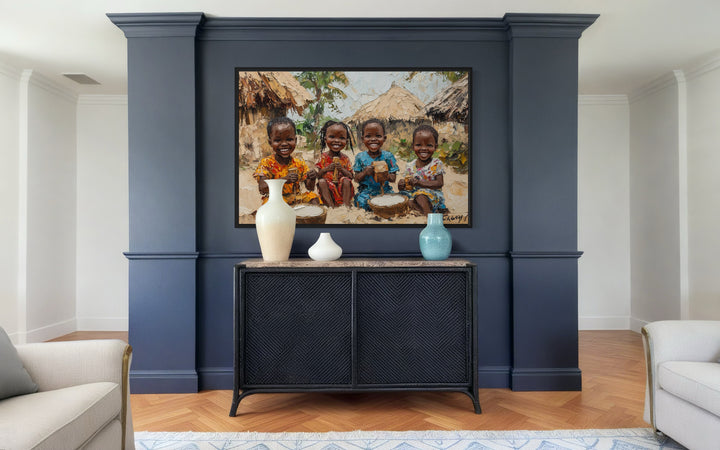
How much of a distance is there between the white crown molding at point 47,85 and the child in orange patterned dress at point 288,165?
279 centimetres

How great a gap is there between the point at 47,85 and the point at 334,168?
11.0 ft

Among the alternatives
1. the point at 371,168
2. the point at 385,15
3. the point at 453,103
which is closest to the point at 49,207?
the point at 371,168

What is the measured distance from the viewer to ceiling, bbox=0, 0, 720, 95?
117 inches

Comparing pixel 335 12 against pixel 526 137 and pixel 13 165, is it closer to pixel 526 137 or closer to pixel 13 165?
pixel 526 137

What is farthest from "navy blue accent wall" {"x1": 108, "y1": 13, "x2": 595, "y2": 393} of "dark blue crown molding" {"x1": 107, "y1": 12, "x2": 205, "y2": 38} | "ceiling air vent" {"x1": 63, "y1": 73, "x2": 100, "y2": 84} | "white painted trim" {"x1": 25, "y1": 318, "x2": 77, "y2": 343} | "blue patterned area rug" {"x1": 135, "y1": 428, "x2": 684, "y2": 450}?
"white painted trim" {"x1": 25, "y1": 318, "x2": 77, "y2": 343}

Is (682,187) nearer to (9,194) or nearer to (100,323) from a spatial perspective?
(100,323)

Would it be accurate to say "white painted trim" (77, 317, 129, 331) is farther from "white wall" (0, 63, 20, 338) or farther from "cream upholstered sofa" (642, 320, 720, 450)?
"cream upholstered sofa" (642, 320, 720, 450)

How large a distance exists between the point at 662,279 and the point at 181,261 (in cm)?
447

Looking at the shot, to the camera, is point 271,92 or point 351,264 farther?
point 271,92

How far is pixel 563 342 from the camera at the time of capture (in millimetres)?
3152

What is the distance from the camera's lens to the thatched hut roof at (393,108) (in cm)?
325

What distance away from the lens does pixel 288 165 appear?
3.23 metres

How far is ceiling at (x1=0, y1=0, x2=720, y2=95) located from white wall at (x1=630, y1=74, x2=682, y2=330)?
46cm
